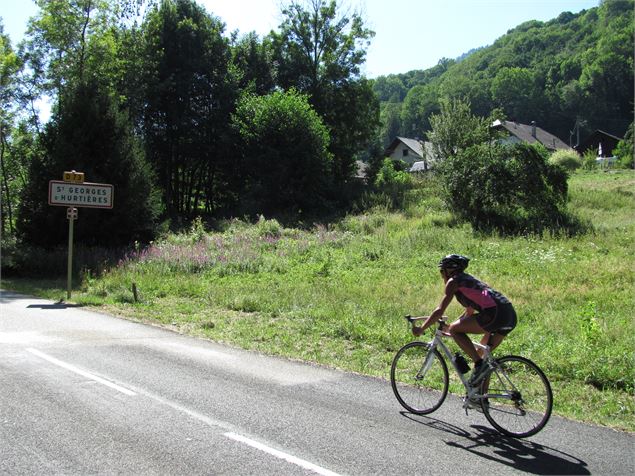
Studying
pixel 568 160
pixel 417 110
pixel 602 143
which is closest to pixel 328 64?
pixel 568 160

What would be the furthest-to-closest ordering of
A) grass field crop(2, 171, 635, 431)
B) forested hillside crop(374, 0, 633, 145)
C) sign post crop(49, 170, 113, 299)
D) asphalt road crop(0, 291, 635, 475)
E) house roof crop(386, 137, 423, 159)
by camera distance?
forested hillside crop(374, 0, 633, 145)
house roof crop(386, 137, 423, 159)
sign post crop(49, 170, 113, 299)
grass field crop(2, 171, 635, 431)
asphalt road crop(0, 291, 635, 475)

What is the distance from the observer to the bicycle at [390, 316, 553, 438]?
5.94 metres

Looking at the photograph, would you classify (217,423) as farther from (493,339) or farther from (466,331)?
(493,339)

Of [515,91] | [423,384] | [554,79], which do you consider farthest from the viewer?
[554,79]

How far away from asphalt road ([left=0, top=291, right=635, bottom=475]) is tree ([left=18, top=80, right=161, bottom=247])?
18.2 m

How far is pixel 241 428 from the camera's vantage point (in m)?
5.77

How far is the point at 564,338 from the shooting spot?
9.57m

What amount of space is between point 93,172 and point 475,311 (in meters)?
23.5

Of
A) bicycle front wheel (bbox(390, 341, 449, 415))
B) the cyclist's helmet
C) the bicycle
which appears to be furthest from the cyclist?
bicycle front wheel (bbox(390, 341, 449, 415))

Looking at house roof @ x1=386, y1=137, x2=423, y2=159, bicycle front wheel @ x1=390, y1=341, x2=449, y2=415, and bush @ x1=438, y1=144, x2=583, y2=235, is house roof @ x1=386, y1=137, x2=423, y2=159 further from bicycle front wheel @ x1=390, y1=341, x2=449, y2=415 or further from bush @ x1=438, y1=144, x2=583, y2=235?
bicycle front wheel @ x1=390, y1=341, x2=449, y2=415

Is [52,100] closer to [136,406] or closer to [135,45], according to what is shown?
[135,45]

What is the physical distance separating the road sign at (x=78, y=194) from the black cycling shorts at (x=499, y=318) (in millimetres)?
13858

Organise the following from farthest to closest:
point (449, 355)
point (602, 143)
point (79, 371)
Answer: point (602, 143), point (79, 371), point (449, 355)

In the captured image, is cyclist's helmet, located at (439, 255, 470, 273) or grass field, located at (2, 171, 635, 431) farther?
grass field, located at (2, 171, 635, 431)
